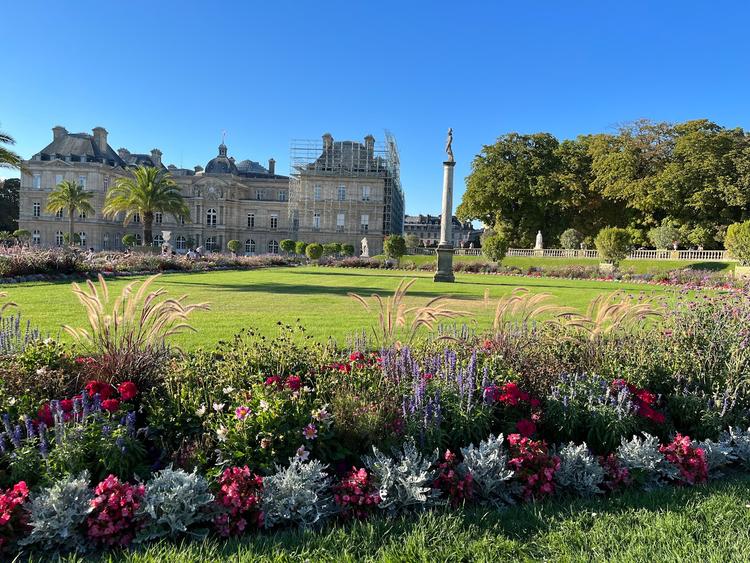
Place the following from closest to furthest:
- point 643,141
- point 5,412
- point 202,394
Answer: point 5,412 < point 202,394 < point 643,141

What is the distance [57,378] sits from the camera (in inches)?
151

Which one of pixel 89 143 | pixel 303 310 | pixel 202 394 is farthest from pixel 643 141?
pixel 89 143

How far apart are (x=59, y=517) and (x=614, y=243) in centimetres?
3257

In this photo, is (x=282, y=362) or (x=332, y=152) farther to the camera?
(x=332, y=152)

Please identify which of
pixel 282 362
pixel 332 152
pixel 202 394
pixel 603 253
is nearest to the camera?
pixel 202 394

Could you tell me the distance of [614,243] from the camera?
102ft

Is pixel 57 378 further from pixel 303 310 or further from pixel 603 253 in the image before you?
pixel 603 253

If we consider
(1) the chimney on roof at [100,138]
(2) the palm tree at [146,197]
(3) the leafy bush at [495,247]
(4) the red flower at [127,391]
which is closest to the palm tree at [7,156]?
(2) the palm tree at [146,197]

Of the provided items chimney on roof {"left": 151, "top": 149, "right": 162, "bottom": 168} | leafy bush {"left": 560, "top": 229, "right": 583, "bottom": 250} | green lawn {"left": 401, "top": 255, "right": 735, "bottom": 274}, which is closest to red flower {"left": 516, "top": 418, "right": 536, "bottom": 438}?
green lawn {"left": 401, "top": 255, "right": 735, "bottom": 274}

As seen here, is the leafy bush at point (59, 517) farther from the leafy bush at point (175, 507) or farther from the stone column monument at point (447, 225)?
the stone column monument at point (447, 225)

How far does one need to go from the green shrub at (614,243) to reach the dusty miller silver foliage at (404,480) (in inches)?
1223

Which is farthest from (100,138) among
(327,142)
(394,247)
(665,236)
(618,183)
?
(665,236)

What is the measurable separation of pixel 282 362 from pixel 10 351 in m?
2.27

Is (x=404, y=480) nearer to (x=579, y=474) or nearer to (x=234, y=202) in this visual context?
(x=579, y=474)
